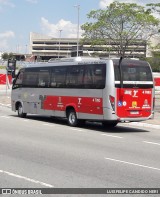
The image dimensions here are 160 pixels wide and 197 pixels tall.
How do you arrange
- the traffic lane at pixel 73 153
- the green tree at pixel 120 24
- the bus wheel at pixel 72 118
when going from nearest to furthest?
1. the traffic lane at pixel 73 153
2. the bus wheel at pixel 72 118
3. the green tree at pixel 120 24

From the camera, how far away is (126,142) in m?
14.0

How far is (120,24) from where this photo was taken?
54.3 meters

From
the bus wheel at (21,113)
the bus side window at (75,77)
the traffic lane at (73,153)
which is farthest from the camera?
the bus wheel at (21,113)

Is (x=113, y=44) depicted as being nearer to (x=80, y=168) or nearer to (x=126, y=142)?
(x=126, y=142)

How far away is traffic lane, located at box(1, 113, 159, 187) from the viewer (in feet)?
28.1

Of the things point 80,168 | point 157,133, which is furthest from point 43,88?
point 80,168

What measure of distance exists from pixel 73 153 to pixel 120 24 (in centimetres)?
4457

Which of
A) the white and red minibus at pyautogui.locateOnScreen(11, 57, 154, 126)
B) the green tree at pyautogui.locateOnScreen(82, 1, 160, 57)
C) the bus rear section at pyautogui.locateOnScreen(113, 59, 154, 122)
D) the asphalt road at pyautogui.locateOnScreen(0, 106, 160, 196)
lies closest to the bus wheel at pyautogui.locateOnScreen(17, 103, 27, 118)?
the white and red minibus at pyautogui.locateOnScreen(11, 57, 154, 126)

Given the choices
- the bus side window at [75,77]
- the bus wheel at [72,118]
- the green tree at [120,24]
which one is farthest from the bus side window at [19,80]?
the green tree at [120,24]

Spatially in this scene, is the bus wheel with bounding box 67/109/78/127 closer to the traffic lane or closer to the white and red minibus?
the white and red minibus

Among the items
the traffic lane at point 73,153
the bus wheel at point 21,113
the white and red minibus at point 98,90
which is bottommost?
the traffic lane at point 73,153

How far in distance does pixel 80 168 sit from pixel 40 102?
11572mm

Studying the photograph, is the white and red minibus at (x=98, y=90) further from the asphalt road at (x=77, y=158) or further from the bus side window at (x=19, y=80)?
the bus side window at (x=19, y=80)

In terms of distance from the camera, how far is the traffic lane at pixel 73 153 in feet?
28.1
